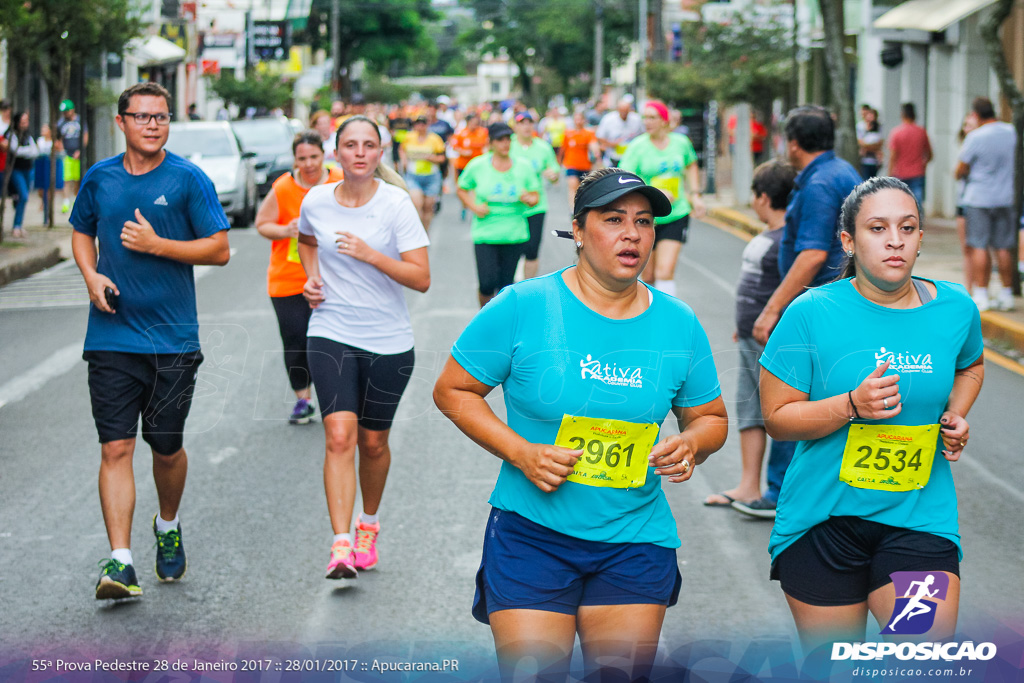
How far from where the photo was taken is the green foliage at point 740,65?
23969 mm

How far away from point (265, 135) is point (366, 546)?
21783mm

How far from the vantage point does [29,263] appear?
50.8 feet

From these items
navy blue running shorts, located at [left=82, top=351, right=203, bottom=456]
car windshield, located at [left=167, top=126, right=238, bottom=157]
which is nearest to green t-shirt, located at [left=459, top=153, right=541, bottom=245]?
navy blue running shorts, located at [left=82, top=351, right=203, bottom=456]

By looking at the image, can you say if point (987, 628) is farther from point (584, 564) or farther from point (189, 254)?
point (189, 254)

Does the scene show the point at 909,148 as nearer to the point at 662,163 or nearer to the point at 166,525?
the point at 662,163

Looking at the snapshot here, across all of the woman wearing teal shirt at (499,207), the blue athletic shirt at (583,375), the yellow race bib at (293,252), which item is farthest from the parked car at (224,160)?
the blue athletic shirt at (583,375)

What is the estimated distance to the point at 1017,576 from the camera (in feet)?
17.8

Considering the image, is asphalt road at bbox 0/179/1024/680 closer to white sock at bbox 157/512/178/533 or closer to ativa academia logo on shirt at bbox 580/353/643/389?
white sock at bbox 157/512/178/533

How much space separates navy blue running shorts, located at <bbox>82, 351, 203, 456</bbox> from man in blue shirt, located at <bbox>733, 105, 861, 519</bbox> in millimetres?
2504

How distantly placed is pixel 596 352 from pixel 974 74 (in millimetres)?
21075

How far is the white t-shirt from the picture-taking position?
5.50m

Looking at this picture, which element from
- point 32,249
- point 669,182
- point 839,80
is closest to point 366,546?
point 669,182

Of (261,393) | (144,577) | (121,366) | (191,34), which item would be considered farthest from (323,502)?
(191,34)

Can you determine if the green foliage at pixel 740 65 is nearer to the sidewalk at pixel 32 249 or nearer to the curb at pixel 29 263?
the sidewalk at pixel 32 249
